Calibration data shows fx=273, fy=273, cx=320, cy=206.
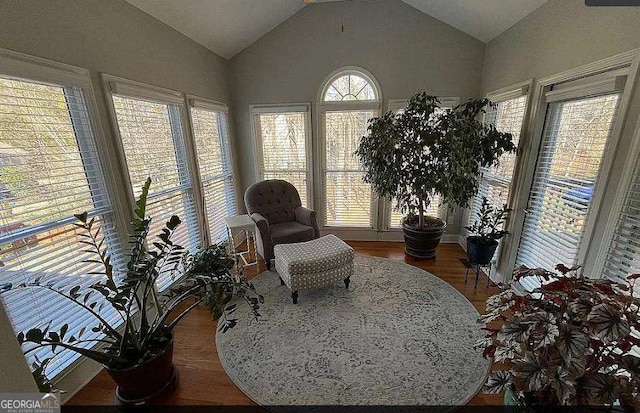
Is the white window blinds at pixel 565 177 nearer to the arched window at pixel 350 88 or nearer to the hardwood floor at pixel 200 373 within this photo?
the hardwood floor at pixel 200 373

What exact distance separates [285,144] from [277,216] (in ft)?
3.77

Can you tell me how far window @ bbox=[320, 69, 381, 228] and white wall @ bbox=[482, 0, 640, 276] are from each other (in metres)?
1.53

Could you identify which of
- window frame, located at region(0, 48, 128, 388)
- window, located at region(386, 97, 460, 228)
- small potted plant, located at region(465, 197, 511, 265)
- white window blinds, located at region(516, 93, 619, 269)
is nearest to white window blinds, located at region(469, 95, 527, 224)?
small potted plant, located at region(465, 197, 511, 265)

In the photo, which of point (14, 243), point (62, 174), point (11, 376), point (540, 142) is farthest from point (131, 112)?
point (540, 142)

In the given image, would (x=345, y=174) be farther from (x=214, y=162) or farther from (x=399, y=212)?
(x=214, y=162)

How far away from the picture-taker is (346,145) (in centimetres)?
400

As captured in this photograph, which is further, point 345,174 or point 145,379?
point 345,174

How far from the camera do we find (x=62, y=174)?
5.79ft

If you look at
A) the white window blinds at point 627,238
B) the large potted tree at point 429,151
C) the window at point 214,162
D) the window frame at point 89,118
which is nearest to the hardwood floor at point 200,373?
the window frame at point 89,118

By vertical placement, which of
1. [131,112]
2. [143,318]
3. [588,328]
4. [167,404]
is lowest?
[167,404]

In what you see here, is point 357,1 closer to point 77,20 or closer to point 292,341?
point 77,20

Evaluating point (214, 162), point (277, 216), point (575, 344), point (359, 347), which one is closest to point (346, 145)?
point (277, 216)

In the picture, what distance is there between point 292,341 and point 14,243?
186cm

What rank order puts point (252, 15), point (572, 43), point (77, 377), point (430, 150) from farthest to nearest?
point (252, 15) → point (430, 150) → point (572, 43) → point (77, 377)
